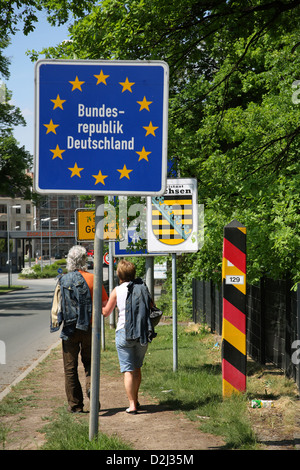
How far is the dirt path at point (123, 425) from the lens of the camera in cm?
564

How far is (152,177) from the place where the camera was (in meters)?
4.88

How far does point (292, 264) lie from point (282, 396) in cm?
176

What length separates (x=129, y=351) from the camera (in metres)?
7.36

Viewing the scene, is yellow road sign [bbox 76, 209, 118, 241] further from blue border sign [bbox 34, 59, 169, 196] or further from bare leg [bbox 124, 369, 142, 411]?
blue border sign [bbox 34, 59, 169, 196]

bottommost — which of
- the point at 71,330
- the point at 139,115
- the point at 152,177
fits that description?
the point at 71,330

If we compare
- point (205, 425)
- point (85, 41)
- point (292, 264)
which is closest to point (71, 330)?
point (205, 425)

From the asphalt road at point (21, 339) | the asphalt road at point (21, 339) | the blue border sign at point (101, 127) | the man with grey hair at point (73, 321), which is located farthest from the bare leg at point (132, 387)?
the asphalt road at point (21, 339)

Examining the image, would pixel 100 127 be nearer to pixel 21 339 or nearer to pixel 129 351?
pixel 129 351

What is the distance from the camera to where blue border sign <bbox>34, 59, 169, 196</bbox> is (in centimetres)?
480

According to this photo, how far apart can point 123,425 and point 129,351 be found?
0.98m

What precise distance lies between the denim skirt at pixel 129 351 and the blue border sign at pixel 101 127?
110 inches

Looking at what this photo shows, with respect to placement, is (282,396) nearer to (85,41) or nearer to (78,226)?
(85,41)

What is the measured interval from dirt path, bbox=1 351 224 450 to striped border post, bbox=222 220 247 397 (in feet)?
3.09

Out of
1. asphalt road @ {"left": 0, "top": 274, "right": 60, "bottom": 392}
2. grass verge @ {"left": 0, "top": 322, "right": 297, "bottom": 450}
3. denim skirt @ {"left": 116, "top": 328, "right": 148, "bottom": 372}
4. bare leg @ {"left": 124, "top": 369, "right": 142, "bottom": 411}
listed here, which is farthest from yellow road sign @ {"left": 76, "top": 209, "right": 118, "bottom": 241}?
bare leg @ {"left": 124, "top": 369, "right": 142, "bottom": 411}
